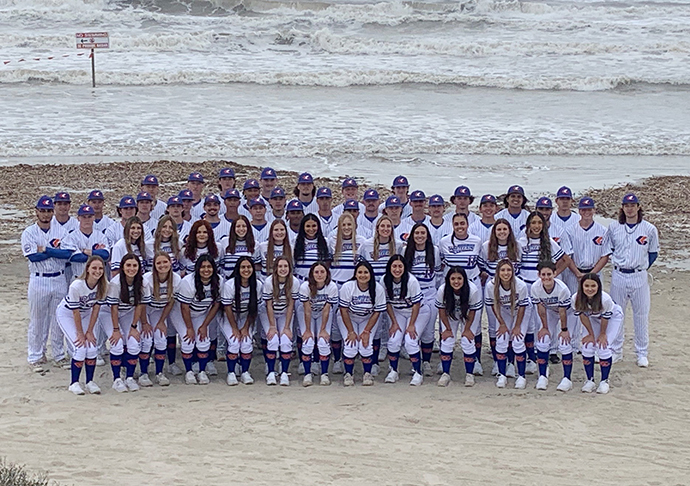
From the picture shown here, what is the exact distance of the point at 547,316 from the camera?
347 inches

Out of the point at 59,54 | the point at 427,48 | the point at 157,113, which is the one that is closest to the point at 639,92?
the point at 427,48

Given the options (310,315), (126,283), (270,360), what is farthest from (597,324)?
(126,283)

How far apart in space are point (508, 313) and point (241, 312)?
2.37m

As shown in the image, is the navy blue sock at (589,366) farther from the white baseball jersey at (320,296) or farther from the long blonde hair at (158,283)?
the long blonde hair at (158,283)

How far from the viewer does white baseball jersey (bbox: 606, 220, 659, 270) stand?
908 centimetres

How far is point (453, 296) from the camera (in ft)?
27.9

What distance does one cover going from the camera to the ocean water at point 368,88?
20.3 meters

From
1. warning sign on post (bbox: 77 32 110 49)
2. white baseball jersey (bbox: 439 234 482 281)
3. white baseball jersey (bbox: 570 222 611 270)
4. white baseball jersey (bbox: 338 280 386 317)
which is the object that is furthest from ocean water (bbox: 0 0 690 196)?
white baseball jersey (bbox: 338 280 386 317)

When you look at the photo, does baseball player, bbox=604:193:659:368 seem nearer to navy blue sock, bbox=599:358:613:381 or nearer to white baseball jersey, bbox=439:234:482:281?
navy blue sock, bbox=599:358:613:381

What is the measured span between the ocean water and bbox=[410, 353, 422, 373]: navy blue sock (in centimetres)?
766

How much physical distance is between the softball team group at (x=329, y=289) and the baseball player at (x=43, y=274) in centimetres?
1

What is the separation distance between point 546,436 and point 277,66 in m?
25.3

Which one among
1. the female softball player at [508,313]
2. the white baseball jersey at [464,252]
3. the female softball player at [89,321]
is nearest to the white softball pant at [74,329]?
the female softball player at [89,321]

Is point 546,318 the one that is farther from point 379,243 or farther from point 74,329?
point 74,329
